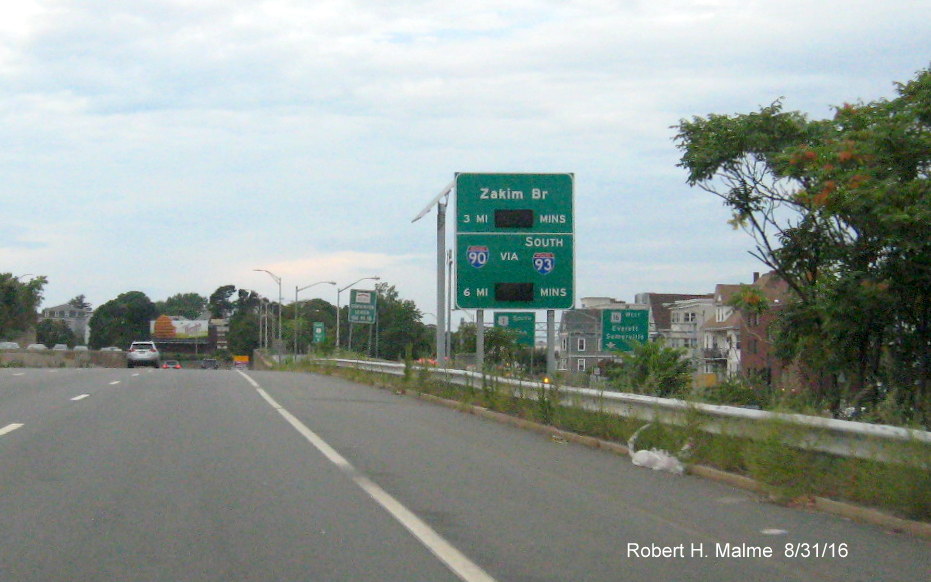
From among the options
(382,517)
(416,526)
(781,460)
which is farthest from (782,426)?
(382,517)

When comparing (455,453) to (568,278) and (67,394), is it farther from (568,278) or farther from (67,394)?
(67,394)

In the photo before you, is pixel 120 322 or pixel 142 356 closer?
pixel 142 356

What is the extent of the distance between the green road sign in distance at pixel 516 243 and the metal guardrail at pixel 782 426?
6115 millimetres

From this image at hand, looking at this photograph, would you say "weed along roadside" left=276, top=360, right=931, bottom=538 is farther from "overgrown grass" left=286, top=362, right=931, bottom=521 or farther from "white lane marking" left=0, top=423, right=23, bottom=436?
"white lane marking" left=0, top=423, right=23, bottom=436

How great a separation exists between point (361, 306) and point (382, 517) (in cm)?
5098

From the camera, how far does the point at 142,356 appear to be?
184ft

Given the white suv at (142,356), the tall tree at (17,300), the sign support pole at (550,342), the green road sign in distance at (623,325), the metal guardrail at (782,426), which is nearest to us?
the metal guardrail at (782,426)

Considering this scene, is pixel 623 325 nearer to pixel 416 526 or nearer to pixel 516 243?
pixel 516 243

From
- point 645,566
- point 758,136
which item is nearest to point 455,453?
point 645,566

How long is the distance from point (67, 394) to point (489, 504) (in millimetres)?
15509

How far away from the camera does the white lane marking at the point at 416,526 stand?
6461 mm

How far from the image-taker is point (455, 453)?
12461 millimetres

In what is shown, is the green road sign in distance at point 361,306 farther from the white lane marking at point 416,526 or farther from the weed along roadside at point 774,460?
the white lane marking at point 416,526

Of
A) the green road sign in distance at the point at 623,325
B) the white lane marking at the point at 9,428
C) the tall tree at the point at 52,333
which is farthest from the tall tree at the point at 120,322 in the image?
the white lane marking at the point at 9,428
